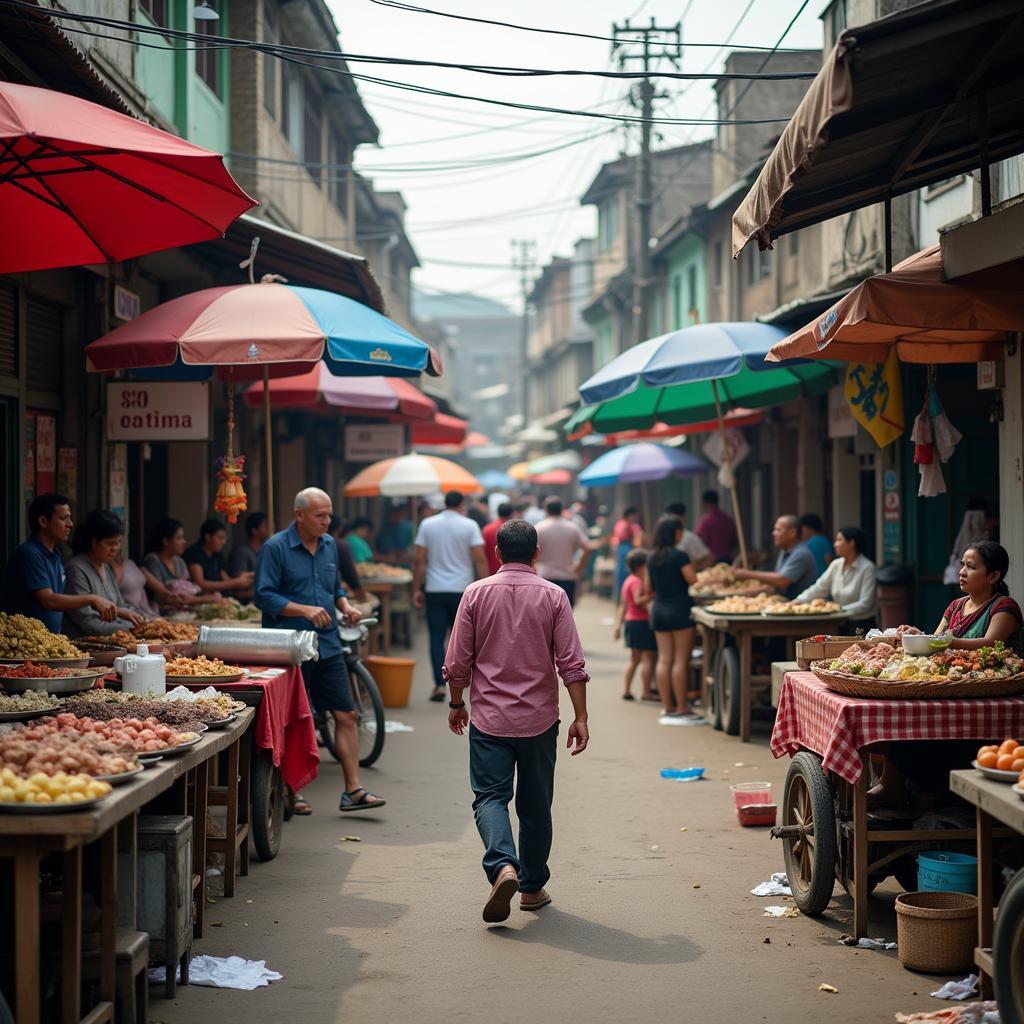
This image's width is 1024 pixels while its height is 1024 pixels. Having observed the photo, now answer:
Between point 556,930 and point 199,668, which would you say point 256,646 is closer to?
point 199,668

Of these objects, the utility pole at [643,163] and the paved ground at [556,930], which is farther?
the utility pole at [643,163]

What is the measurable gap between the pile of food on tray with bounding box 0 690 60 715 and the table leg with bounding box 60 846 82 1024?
1.59 meters

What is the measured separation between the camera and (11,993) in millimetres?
5168

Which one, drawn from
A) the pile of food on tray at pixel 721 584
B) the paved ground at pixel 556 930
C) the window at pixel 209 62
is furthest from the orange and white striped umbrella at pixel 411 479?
the paved ground at pixel 556 930

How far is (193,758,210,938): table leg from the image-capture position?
667 centimetres

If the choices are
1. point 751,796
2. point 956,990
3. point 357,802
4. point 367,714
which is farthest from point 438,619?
point 956,990

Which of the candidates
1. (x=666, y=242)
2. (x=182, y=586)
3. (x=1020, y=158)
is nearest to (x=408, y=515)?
(x=666, y=242)

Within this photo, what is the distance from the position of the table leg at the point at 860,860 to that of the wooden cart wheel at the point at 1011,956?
4.88 feet

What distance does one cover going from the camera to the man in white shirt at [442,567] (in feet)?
49.4

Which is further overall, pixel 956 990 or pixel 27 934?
pixel 956 990

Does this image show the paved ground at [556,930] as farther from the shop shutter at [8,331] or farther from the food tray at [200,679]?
the shop shutter at [8,331]

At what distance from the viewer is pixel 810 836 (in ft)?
22.9

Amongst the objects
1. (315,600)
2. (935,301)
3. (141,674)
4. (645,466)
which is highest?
(935,301)

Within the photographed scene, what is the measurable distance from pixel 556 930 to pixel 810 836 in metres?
1.34
